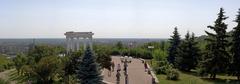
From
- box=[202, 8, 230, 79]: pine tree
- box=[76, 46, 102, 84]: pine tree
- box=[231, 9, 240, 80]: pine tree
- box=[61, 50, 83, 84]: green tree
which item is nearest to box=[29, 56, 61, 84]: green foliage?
box=[61, 50, 83, 84]: green tree

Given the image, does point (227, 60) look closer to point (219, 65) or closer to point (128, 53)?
point (219, 65)

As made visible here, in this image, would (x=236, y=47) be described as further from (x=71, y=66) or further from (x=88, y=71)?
(x=71, y=66)

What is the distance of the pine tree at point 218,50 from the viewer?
32.6 metres

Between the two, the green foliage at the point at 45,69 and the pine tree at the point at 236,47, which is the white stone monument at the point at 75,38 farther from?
the pine tree at the point at 236,47

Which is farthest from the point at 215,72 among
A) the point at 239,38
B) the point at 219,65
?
the point at 239,38

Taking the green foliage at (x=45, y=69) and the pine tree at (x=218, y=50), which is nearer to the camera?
the pine tree at (x=218, y=50)

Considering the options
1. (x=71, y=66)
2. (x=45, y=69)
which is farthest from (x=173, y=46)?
(x=45, y=69)

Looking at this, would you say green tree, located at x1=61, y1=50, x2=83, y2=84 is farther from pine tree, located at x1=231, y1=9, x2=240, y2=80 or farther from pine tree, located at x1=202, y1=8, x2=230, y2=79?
pine tree, located at x1=231, y1=9, x2=240, y2=80

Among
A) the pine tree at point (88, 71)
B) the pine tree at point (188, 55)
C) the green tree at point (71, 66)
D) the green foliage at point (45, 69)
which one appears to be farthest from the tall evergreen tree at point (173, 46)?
the pine tree at point (88, 71)

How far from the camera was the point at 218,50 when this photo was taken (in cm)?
3272

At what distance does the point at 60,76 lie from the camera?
35.1 meters

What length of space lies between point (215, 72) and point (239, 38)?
3415 mm

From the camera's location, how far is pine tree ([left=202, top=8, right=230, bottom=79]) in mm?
32625

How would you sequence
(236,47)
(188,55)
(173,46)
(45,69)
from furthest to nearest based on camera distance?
(173,46) → (188,55) → (45,69) → (236,47)
